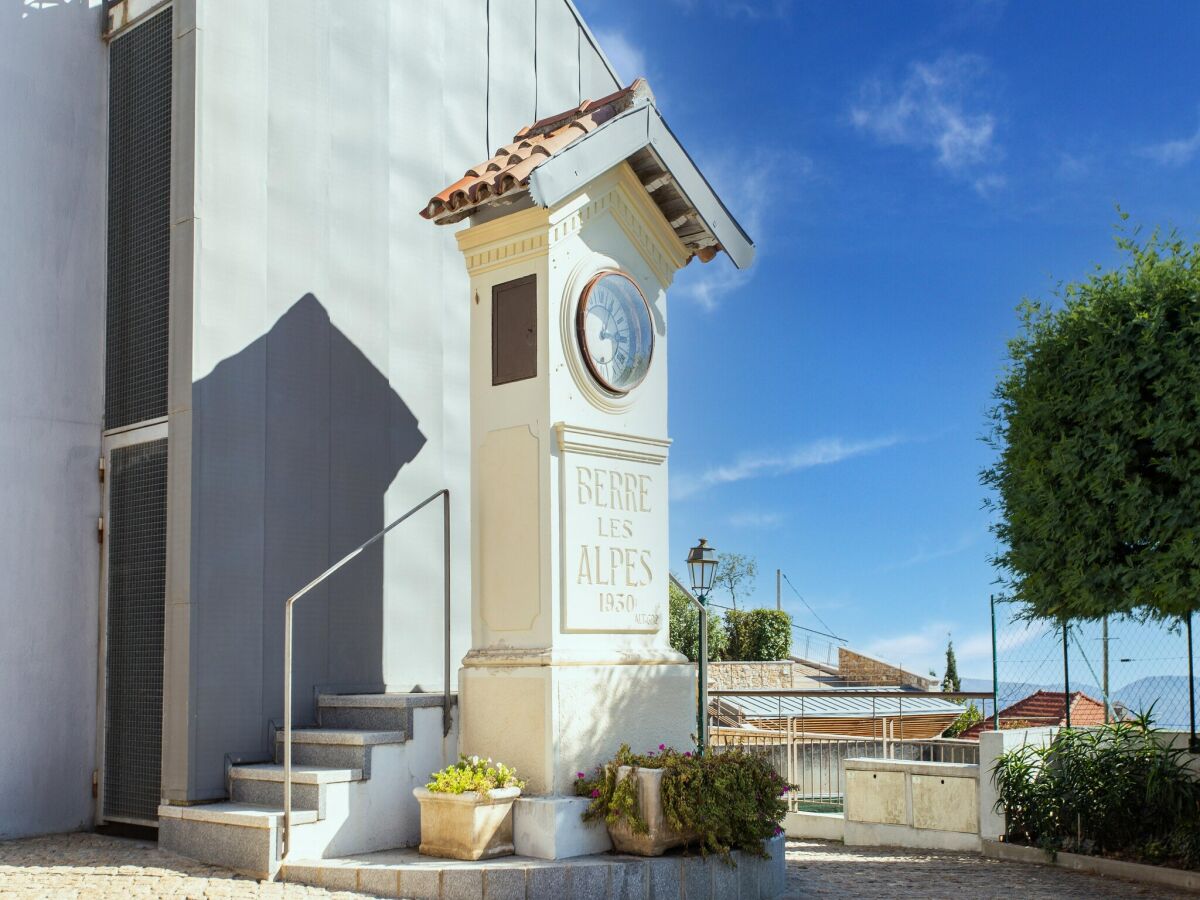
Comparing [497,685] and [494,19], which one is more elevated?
[494,19]

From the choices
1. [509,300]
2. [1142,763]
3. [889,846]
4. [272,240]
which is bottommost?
[889,846]

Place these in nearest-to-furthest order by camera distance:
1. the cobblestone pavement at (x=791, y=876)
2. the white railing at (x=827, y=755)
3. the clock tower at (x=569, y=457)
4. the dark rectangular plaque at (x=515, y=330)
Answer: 1. the cobblestone pavement at (x=791, y=876)
2. the clock tower at (x=569, y=457)
3. the dark rectangular plaque at (x=515, y=330)
4. the white railing at (x=827, y=755)

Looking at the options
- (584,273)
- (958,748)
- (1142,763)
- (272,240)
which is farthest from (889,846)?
(272,240)

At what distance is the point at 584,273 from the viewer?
318 inches

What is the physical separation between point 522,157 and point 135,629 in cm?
432

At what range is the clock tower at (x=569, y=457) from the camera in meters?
7.56

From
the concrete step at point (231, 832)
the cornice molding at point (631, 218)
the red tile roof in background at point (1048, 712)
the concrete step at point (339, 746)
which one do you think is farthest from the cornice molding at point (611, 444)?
the red tile roof in background at point (1048, 712)

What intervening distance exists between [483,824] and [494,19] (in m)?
7.48

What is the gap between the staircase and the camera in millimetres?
7184

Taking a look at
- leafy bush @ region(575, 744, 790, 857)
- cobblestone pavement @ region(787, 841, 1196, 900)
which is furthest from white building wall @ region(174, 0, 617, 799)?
cobblestone pavement @ region(787, 841, 1196, 900)

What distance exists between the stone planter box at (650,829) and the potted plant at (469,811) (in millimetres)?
675

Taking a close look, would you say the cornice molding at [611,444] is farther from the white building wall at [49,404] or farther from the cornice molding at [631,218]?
the white building wall at [49,404]

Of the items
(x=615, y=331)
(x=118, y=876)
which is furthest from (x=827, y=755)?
(x=118, y=876)

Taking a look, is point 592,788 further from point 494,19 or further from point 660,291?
point 494,19
